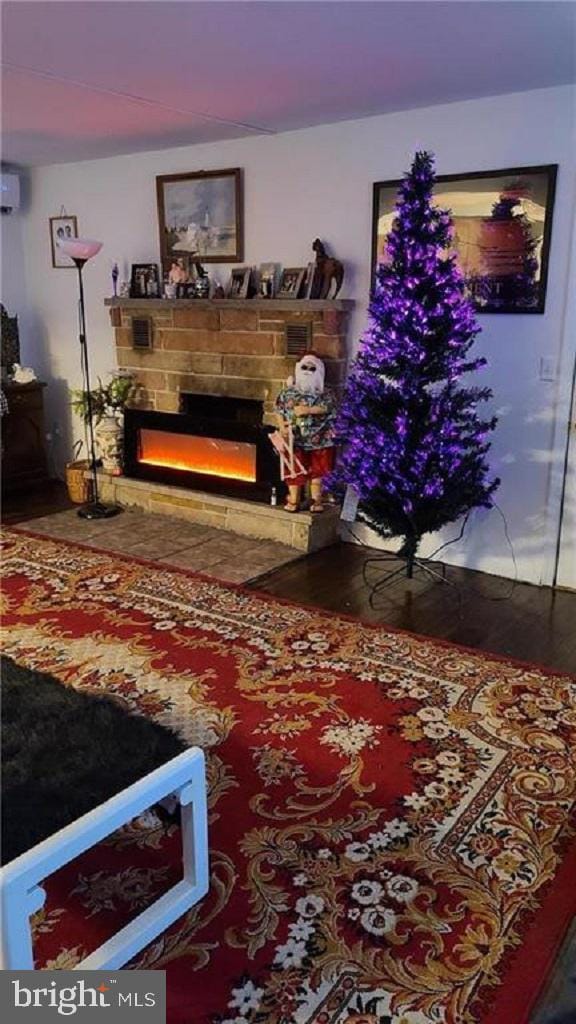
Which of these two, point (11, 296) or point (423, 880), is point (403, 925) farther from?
point (11, 296)

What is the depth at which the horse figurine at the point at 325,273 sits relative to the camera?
13.8 feet

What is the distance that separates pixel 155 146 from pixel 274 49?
2.13 meters

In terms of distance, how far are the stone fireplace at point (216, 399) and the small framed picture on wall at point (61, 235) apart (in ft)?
2.28

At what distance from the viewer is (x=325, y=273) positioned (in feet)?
13.9

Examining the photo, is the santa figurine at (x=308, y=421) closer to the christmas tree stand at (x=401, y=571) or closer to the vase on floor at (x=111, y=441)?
the christmas tree stand at (x=401, y=571)

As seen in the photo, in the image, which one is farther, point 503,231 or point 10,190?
point 10,190

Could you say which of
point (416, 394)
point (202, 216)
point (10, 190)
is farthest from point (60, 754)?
point (10, 190)

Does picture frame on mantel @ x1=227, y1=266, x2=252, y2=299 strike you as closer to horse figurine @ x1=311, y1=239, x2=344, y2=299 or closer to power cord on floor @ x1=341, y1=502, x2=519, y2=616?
horse figurine @ x1=311, y1=239, x2=344, y2=299

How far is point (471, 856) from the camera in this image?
1979 mm

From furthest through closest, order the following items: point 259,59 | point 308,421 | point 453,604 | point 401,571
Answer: point 308,421 < point 401,571 < point 453,604 < point 259,59

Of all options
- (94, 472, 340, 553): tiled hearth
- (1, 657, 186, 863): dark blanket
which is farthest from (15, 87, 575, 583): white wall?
(1, 657, 186, 863): dark blanket

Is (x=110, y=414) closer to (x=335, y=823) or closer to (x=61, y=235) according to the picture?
(x=61, y=235)

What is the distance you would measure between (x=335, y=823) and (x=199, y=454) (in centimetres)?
324

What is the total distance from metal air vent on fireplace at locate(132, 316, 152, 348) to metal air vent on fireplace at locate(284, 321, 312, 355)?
113cm
